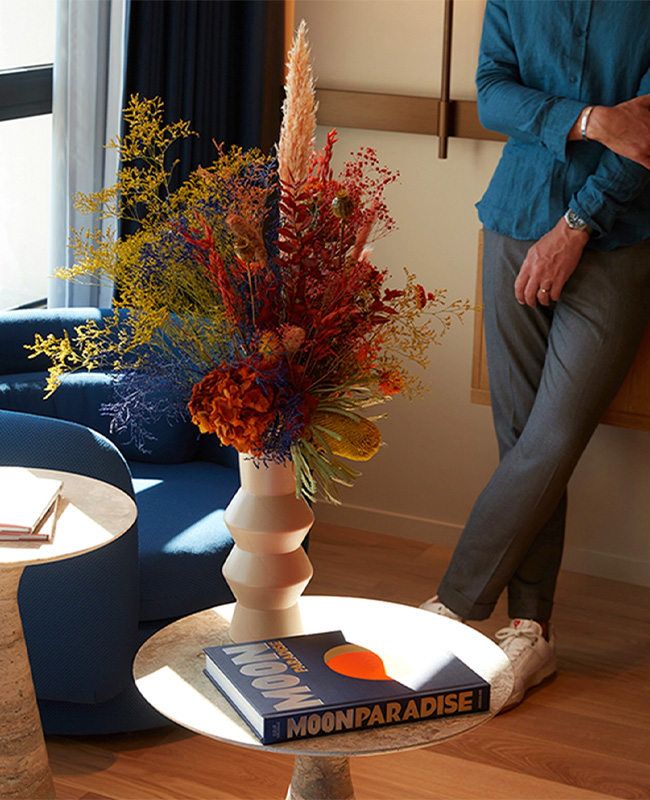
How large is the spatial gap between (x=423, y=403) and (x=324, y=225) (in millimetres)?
2013

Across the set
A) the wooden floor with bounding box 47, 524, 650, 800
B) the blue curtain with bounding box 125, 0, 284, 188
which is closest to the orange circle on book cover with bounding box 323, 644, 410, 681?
the wooden floor with bounding box 47, 524, 650, 800

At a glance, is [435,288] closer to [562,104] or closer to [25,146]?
[562,104]

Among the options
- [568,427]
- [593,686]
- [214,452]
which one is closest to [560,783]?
[593,686]

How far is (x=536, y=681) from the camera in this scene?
96.1 inches

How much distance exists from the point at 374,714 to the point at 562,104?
59.9 inches

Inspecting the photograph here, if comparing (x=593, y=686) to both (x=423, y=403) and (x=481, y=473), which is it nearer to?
(x=481, y=473)

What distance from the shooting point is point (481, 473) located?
3240 mm

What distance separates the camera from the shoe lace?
95.2 inches

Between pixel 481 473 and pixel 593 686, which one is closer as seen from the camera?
pixel 593 686

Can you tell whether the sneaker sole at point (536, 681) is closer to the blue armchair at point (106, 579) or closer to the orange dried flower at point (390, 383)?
the blue armchair at point (106, 579)

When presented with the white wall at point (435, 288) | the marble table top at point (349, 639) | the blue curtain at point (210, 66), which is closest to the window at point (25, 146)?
the blue curtain at point (210, 66)

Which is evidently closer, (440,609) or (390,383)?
(390,383)

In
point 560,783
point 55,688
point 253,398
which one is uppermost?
point 253,398

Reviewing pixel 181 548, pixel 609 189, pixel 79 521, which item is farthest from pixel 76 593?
pixel 609 189
